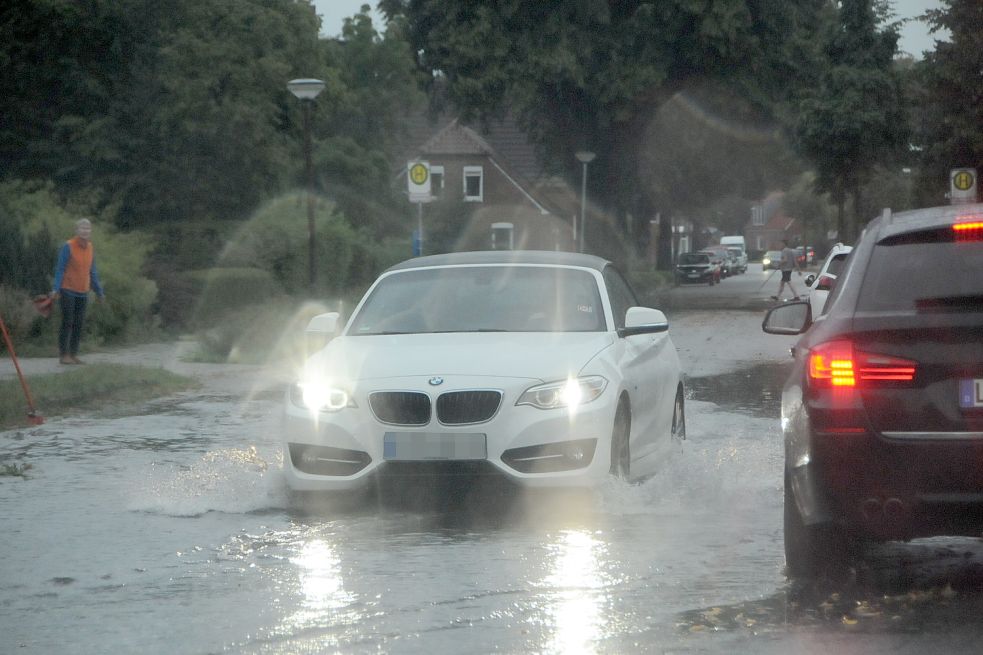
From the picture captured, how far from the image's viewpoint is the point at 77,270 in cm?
2006

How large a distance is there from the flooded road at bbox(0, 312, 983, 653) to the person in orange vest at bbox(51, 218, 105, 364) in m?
8.90

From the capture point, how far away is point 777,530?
834 cm

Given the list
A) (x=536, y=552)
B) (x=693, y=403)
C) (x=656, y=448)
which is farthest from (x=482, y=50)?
(x=536, y=552)

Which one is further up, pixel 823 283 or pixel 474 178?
pixel 474 178

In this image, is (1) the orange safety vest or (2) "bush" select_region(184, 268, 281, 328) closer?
(1) the orange safety vest

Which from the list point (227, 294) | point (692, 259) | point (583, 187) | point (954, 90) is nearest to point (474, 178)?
point (692, 259)

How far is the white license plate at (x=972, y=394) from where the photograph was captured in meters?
6.00

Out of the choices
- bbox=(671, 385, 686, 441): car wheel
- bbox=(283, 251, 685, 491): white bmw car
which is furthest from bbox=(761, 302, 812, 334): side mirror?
bbox=(671, 385, 686, 441): car wheel

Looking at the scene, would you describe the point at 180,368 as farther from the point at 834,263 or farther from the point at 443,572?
the point at 443,572

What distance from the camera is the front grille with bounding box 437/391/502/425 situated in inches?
344

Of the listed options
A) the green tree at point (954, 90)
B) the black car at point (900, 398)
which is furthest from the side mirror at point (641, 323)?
the green tree at point (954, 90)

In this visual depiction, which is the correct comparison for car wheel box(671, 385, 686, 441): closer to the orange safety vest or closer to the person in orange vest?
the person in orange vest

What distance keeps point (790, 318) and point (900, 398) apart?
2.14 meters

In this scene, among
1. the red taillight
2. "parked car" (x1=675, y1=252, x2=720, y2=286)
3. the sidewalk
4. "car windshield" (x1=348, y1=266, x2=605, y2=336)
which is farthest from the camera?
"parked car" (x1=675, y1=252, x2=720, y2=286)
